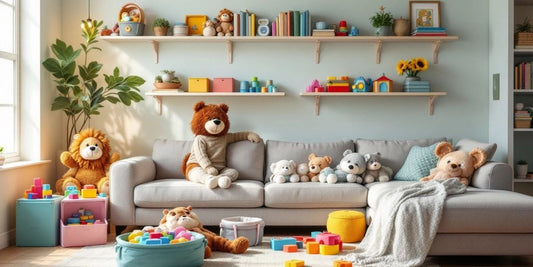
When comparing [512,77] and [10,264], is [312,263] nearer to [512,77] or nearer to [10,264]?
[10,264]

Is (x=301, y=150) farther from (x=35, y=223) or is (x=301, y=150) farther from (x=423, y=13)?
(x=35, y=223)

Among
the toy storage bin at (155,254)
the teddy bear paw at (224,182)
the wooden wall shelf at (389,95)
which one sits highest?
the wooden wall shelf at (389,95)

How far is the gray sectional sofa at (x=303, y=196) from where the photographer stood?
3.59 meters

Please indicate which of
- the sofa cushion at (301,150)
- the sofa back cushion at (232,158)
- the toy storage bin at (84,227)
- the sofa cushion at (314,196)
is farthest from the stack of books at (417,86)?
the toy storage bin at (84,227)

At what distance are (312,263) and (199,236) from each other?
2.26ft

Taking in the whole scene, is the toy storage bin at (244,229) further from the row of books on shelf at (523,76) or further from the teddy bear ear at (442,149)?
the row of books on shelf at (523,76)

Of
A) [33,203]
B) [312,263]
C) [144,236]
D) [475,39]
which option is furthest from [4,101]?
[475,39]

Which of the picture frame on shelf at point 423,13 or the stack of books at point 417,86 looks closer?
the stack of books at point 417,86

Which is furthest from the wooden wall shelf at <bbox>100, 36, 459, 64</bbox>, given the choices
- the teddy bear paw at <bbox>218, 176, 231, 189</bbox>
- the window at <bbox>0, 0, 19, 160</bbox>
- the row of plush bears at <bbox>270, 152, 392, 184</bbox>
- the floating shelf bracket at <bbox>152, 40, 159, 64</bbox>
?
the teddy bear paw at <bbox>218, 176, 231, 189</bbox>

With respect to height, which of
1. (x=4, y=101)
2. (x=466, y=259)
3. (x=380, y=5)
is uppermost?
(x=380, y=5)

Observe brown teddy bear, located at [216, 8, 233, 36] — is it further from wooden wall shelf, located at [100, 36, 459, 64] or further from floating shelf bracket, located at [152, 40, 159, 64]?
floating shelf bracket, located at [152, 40, 159, 64]

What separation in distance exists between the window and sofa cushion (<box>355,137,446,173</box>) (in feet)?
9.03

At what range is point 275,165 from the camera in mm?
4918

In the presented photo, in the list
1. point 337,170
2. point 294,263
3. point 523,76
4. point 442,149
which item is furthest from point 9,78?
point 523,76
